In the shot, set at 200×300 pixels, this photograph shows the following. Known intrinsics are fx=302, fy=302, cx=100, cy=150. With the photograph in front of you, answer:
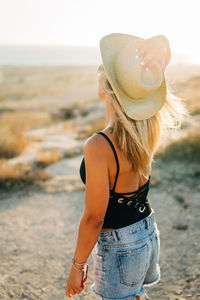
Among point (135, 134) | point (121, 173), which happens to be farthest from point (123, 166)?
point (135, 134)

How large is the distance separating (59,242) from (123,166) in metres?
2.95

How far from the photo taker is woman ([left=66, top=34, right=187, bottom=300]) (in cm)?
153

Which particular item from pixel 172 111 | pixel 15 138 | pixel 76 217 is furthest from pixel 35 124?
pixel 172 111

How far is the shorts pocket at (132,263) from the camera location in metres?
1.63

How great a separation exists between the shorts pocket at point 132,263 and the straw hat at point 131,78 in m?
0.72

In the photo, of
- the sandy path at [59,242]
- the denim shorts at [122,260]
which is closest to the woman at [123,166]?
the denim shorts at [122,260]

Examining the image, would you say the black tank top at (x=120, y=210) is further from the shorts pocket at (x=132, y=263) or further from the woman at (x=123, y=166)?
the shorts pocket at (x=132, y=263)

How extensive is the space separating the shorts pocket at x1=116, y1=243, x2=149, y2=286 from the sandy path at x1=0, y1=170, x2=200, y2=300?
4.89 ft

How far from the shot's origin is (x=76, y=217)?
4.94 metres

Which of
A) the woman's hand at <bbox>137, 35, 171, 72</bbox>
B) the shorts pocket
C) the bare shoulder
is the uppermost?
the woman's hand at <bbox>137, 35, 171, 72</bbox>

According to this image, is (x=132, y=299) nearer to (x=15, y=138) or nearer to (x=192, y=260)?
(x=192, y=260)

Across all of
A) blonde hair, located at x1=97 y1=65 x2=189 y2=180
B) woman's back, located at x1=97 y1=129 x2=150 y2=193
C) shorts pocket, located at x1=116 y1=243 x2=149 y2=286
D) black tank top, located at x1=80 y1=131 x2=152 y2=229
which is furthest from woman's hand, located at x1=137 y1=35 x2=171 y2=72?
shorts pocket, located at x1=116 y1=243 x2=149 y2=286

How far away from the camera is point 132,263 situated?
1.64m

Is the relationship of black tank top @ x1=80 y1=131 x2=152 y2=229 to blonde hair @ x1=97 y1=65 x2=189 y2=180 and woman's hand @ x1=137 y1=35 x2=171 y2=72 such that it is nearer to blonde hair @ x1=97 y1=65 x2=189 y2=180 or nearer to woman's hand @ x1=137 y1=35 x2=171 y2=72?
blonde hair @ x1=97 y1=65 x2=189 y2=180
